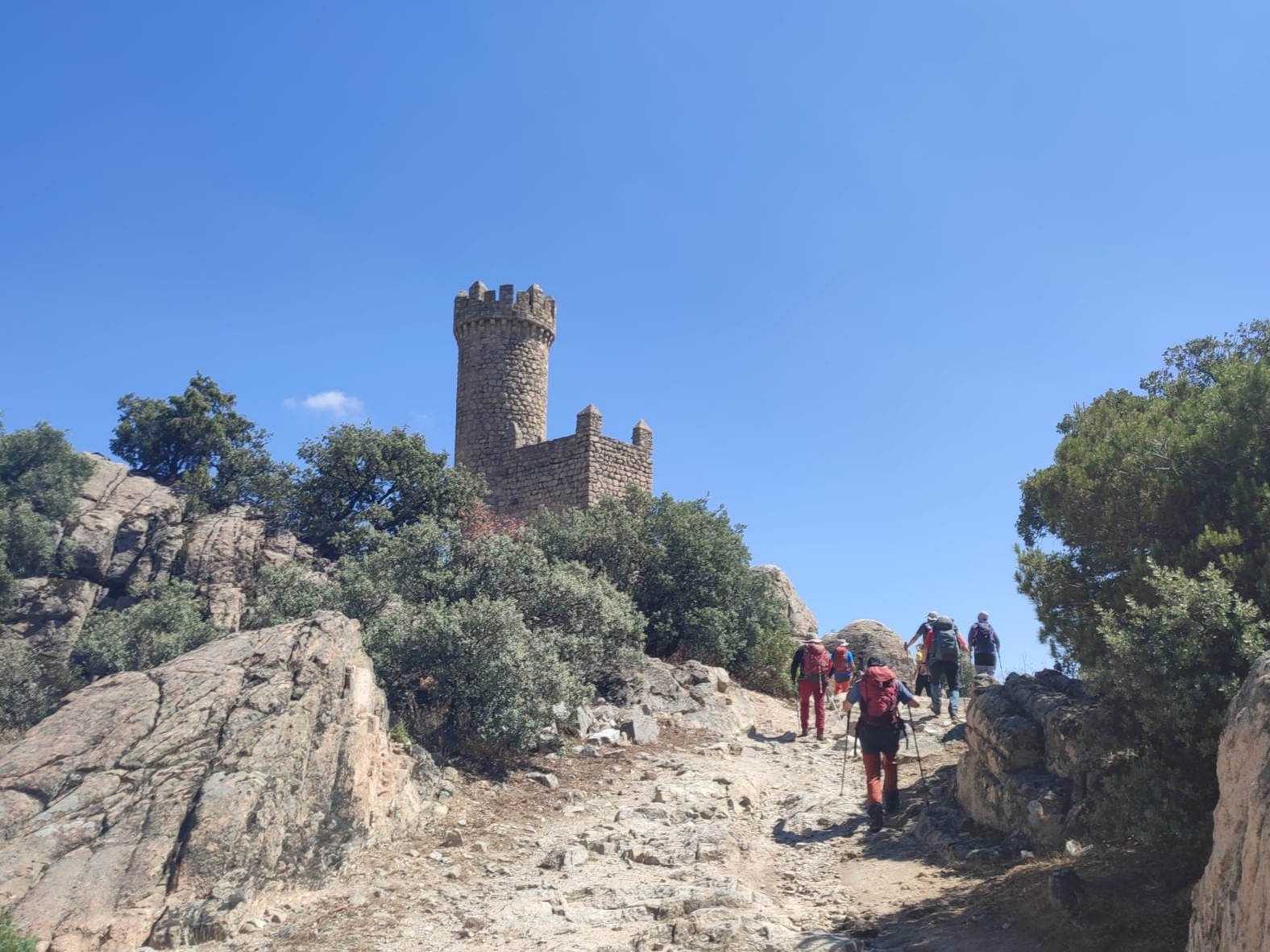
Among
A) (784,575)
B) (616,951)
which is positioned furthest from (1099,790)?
(784,575)

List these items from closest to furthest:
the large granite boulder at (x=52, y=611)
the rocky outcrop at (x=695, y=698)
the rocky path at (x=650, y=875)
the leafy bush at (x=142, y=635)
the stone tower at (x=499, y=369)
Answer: the rocky path at (x=650, y=875), the rocky outcrop at (x=695, y=698), the leafy bush at (x=142, y=635), the large granite boulder at (x=52, y=611), the stone tower at (x=499, y=369)

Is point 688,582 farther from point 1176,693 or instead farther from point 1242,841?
point 1242,841

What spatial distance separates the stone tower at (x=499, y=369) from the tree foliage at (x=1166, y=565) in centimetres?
2219

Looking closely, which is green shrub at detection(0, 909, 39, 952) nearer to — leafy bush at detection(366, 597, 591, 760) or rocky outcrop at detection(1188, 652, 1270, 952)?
leafy bush at detection(366, 597, 591, 760)

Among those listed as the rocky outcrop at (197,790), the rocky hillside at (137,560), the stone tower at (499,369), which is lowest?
the rocky outcrop at (197,790)

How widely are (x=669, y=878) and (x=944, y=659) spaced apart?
28.0 ft

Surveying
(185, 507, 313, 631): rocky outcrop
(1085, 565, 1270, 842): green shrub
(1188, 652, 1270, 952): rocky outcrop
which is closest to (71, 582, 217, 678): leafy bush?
(185, 507, 313, 631): rocky outcrop

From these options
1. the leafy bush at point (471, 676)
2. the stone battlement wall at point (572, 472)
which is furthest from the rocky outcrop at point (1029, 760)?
the stone battlement wall at point (572, 472)

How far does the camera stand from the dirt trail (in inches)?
311

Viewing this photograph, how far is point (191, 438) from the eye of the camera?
108 feet

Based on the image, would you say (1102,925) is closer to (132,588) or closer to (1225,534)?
(1225,534)

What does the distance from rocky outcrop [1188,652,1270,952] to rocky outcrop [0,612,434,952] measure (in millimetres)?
7113

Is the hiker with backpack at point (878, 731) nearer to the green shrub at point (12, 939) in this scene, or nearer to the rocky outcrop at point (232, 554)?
the green shrub at point (12, 939)

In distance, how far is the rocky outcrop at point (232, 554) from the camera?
24.1 m
